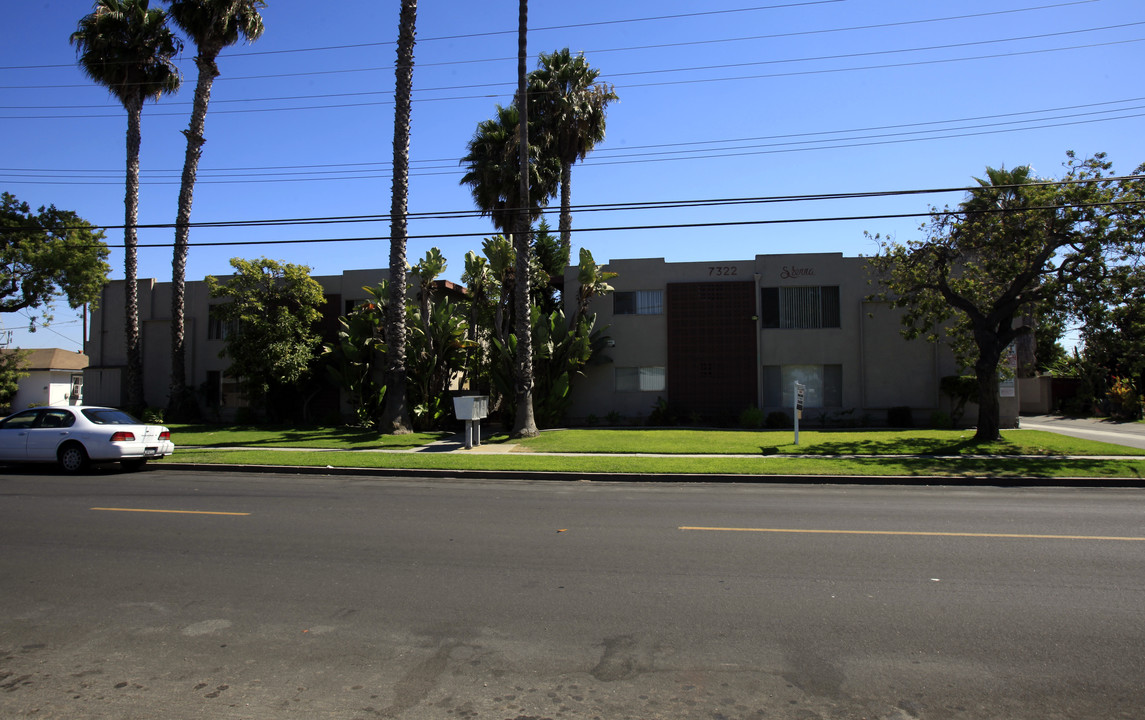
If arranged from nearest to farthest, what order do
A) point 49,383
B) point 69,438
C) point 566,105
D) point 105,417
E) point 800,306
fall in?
point 69,438
point 105,417
point 800,306
point 566,105
point 49,383

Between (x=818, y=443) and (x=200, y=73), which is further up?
(x=200, y=73)

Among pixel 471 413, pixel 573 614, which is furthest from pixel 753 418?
pixel 573 614

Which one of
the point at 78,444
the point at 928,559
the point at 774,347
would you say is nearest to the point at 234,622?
the point at 928,559

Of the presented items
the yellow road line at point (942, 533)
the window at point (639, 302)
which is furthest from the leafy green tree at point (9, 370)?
the yellow road line at point (942, 533)

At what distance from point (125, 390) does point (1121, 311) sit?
33031 millimetres

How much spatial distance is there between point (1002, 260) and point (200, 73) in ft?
85.7

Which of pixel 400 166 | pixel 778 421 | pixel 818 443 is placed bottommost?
pixel 818 443

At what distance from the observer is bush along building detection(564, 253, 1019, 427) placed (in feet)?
78.6

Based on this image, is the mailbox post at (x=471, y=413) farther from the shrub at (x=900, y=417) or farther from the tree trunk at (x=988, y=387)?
the shrub at (x=900, y=417)

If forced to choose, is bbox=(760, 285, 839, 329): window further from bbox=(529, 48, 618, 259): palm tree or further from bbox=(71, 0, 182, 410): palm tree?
bbox=(71, 0, 182, 410): palm tree

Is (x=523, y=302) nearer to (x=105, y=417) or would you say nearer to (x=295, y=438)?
(x=295, y=438)

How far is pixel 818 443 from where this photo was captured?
18.2 m

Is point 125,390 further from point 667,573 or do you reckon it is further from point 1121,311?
point 1121,311

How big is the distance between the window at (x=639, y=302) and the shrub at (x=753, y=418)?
15.0 ft
